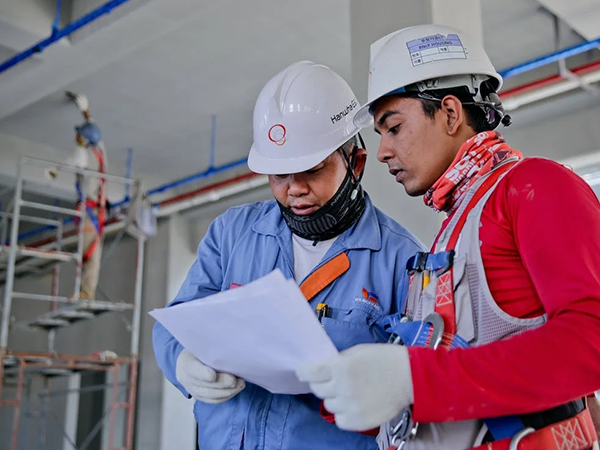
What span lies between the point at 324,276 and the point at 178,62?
5.48 meters

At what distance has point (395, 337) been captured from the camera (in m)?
1.52

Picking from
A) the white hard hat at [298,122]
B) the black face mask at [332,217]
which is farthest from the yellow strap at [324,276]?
the white hard hat at [298,122]

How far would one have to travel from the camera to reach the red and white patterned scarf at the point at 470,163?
59.2 inches

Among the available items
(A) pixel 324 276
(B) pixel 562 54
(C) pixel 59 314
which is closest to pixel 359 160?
(A) pixel 324 276

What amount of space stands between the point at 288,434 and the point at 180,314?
51 centimetres

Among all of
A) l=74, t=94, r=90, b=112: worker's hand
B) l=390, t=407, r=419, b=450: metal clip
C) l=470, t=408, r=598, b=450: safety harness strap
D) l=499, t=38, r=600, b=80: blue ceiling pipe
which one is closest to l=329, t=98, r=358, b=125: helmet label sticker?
l=390, t=407, r=419, b=450: metal clip

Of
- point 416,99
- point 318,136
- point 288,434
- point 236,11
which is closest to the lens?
point 416,99

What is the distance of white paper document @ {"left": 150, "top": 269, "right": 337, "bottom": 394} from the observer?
1245 mm

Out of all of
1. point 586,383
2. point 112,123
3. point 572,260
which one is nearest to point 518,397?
point 586,383

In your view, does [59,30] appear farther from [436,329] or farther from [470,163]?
[436,329]

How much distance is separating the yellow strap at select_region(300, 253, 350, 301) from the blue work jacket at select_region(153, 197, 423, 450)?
0.02m

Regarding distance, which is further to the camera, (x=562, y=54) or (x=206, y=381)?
(x=562, y=54)

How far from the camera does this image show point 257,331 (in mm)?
1375

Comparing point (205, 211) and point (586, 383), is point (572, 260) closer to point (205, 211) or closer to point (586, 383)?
point (586, 383)
